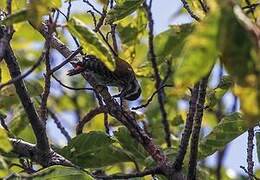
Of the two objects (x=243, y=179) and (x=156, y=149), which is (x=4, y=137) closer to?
(x=156, y=149)

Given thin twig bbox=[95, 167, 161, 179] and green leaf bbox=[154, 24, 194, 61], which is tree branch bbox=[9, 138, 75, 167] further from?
green leaf bbox=[154, 24, 194, 61]

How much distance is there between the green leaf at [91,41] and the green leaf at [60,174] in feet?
1.60

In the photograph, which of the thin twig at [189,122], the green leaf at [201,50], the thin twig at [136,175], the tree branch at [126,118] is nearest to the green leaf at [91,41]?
the green leaf at [201,50]

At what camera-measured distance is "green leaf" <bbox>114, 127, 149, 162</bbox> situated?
258 cm

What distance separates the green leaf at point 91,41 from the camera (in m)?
1.49

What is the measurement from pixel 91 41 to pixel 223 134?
94 centimetres

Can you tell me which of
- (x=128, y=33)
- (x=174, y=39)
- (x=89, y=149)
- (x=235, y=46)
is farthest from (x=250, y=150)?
(x=235, y=46)

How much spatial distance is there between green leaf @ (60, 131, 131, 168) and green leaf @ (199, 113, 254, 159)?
1.06 ft

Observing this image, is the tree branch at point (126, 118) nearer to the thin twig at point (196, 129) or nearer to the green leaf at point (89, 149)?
the green leaf at point (89, 149)

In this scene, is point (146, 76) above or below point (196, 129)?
above

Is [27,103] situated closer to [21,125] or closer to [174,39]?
[174,39]

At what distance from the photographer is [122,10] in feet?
6.55

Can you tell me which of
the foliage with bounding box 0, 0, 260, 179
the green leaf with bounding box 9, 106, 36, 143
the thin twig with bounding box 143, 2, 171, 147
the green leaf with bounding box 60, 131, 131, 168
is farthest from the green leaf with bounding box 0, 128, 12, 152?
the green leaf with bounding box 9, 106, 36, 143

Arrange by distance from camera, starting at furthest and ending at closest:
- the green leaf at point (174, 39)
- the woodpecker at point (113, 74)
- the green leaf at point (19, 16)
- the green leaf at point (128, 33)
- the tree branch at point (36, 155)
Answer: the green leaf at point (128, 33) → the tree branch at point (36, 155) → the woodpecker at point (113, 74) → the green leaf at point (174, 39) → the green leaf at point (19, 16)
